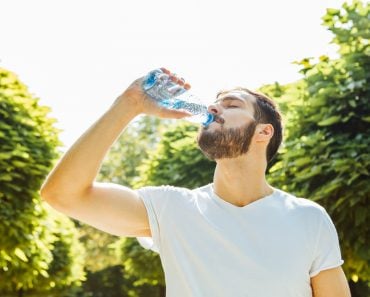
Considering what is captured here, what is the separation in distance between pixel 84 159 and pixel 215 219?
2.06ft

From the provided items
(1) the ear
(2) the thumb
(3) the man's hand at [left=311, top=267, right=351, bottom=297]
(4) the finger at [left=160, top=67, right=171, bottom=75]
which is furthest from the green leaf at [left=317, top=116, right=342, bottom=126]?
(3) the man's hand at [left=311, top=267, right=351, bottom=297]

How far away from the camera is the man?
2.59 metres

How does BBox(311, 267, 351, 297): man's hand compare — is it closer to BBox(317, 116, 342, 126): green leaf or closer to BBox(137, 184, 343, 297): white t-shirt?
→ BBox(137, 184, 343, 297): white t-shirt

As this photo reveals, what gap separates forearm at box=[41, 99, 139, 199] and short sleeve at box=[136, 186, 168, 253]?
252 mm

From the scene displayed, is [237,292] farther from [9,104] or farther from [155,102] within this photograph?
[9,104]

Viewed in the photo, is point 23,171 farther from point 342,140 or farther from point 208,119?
point 208,119

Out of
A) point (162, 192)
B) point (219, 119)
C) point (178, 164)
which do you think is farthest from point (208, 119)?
point (178, 164)

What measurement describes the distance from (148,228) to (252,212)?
473 millimetres

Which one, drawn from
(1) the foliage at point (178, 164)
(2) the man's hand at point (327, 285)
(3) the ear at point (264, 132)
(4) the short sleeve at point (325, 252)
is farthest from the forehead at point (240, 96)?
(1) the foliage at point (178, 164)

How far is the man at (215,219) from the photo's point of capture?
2592 millimetres

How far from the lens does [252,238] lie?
105 inches

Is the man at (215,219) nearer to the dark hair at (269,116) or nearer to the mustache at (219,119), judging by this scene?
the mustache at (219,119)

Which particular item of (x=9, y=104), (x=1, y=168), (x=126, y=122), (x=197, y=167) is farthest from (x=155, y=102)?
(x=197, y=167)

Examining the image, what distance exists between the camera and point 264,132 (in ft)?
10.2
